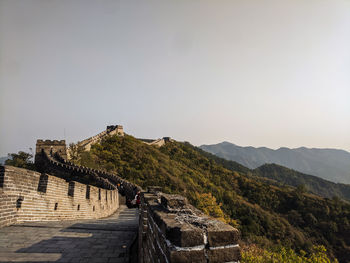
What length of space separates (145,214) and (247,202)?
46.5 meters

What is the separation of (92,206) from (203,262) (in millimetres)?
8950

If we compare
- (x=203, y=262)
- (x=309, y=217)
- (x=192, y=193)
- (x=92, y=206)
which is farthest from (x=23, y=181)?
(x=309, y=217)

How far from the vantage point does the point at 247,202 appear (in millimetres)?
44531

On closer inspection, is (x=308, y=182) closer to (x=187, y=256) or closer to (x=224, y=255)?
(x=224, y=255)

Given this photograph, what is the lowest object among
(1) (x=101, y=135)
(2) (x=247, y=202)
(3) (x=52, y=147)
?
(2) (x=247, y=202)

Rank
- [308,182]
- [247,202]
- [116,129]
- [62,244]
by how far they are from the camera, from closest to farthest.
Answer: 1. [62,244]
2. [247,202]
3. [116,129]
4. [308,182]

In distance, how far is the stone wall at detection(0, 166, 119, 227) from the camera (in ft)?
17.2

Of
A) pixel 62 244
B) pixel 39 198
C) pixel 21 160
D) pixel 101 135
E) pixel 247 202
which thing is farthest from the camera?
pixel 247 202

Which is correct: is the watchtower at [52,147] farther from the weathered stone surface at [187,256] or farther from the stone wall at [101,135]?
the weathered stone surface at [187,256]

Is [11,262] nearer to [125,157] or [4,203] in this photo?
[4,203]

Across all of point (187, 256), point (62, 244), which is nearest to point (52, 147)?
point (62, 244)

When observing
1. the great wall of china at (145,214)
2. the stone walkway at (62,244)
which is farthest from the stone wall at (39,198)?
the stone walkway at (62,244)

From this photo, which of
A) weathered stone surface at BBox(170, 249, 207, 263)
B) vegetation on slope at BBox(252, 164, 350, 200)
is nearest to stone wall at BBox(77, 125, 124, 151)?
weathered stone surface at BBox(170, 249, 207, 263)

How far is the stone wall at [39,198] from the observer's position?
5.25 metres
